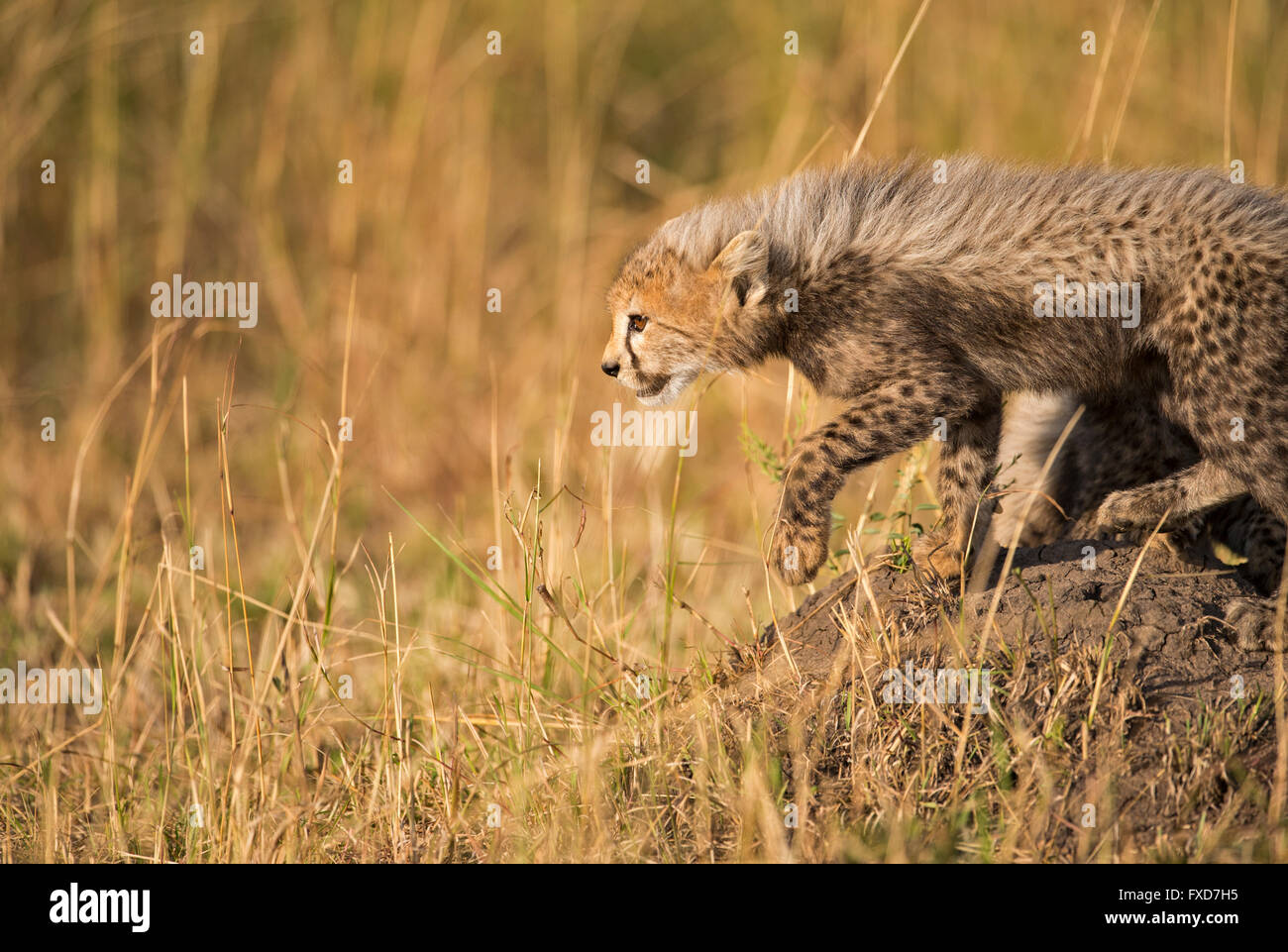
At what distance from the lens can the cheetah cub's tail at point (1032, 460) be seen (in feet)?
13.9

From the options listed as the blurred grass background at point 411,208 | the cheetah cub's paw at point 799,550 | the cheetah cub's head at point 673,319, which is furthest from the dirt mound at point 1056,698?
the blurred grass background at point 411,208

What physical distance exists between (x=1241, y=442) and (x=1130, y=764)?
0.93 metres

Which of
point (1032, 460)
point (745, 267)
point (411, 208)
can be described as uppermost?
point (411, 208)

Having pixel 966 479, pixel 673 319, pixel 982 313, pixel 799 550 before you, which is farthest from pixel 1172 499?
pixel 673 319

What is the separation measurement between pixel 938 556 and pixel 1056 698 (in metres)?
0.71

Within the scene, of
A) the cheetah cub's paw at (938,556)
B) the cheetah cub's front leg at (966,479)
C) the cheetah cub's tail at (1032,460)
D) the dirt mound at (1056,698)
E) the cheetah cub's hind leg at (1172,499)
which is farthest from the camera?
the cheetah cub's tail at (1032,460)

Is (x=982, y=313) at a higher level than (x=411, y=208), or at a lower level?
lower

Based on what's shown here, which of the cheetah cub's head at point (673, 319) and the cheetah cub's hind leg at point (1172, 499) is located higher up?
the cheetah cub's head at point (673, 319)

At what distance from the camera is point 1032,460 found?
4371mm

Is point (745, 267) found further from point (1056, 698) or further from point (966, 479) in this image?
point (1056, 698)

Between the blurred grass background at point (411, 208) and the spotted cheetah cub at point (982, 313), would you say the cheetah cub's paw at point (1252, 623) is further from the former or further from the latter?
the blurred grass background at point (411, 208)

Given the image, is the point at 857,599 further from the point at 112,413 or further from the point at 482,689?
the point at 112,413

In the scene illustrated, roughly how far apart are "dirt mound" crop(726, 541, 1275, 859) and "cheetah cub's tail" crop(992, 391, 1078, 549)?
65cm

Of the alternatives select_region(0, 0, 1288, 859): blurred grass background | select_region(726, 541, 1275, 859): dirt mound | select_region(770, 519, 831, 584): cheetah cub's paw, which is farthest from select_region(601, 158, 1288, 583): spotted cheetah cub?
select_region(0, 0, 1288, 859): blurred grass background
